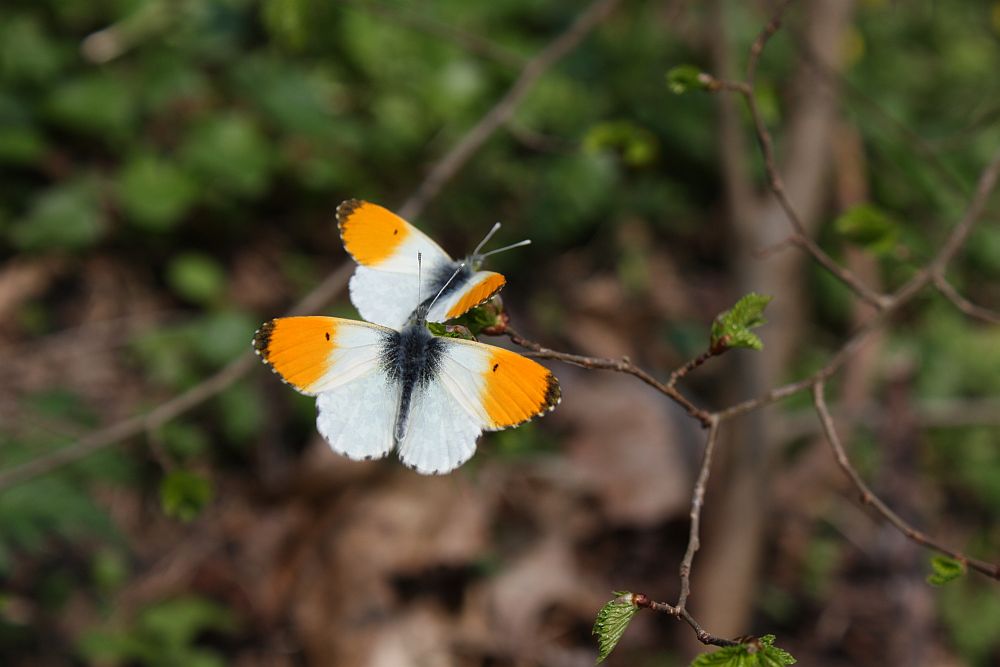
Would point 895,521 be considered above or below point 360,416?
below

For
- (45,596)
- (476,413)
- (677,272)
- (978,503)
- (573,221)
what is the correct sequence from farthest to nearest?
(677,272) → (573,221) → (978,503) → (45,596) → (476,413)

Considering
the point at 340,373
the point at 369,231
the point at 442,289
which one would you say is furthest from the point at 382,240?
the point at 340,373

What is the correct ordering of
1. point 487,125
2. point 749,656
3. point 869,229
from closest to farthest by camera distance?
1. point 749,656
2. point 869,229
3. point 487,125

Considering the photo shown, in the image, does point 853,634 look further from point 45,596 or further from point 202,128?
point 202,128

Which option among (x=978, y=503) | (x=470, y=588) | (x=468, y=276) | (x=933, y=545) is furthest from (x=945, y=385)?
(x=468, y=276)

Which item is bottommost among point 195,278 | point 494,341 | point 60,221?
point 195,278

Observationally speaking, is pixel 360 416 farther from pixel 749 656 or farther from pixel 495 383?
pixel 749 656

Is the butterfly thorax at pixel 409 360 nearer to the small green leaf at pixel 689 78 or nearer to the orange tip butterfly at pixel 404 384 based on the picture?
the orange tip butterfly at pixel 404 384
